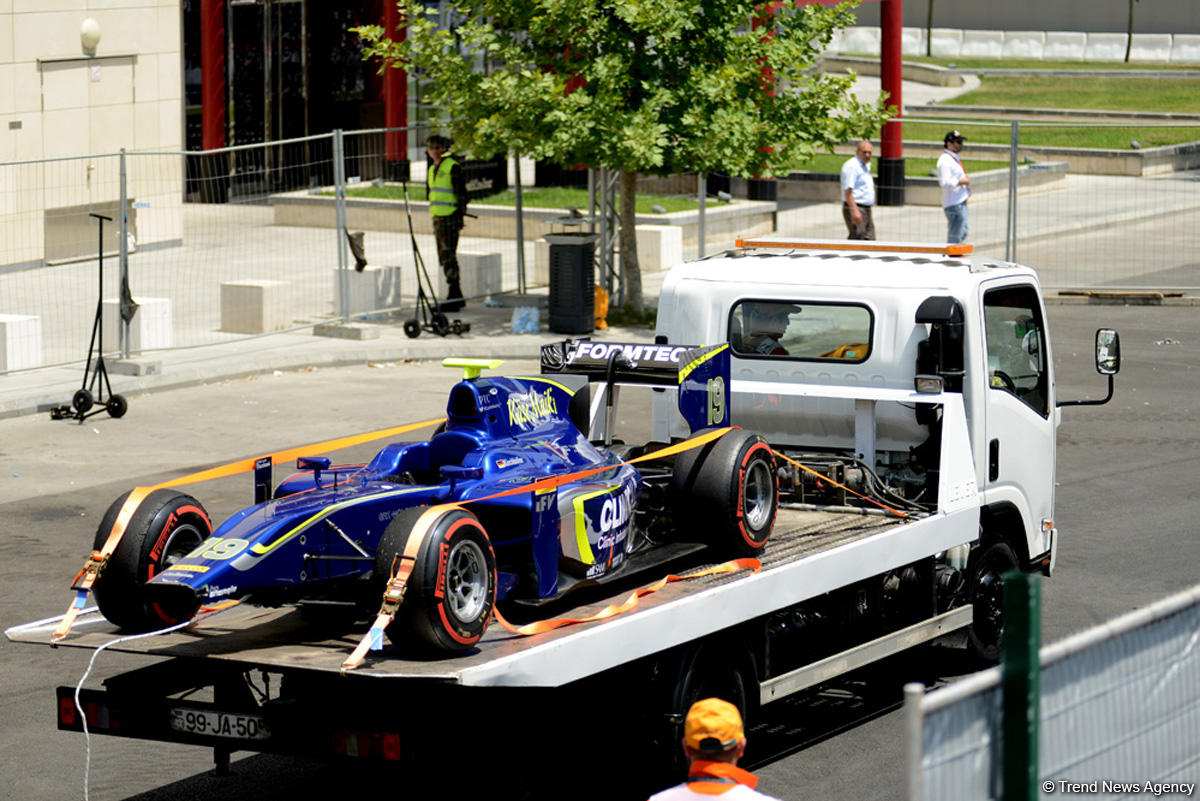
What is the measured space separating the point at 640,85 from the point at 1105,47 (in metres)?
43.3

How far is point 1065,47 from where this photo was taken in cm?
5912

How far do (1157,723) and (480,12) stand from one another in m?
16.2

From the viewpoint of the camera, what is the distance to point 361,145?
3384cm

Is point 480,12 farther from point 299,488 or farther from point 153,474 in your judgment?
point 299,488

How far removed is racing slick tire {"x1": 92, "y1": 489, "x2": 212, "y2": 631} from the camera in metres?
6.87

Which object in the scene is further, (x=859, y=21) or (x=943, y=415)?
(x=859, y=21)

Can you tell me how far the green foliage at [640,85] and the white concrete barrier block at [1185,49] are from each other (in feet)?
134

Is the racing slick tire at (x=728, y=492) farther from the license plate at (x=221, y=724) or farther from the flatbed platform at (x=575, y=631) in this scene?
the license plate at (x=221, y=724)

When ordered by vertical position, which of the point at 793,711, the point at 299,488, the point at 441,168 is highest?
the point at 441,168

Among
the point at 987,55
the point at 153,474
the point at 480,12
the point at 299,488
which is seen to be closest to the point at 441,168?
the point at 480,12

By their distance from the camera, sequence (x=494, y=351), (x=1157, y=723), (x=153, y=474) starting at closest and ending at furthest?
(x=1157, y=723) < (x=153, y=474) < (x=494, y=351)

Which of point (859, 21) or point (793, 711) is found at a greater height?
point (859, 21)

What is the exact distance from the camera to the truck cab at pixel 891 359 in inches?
351

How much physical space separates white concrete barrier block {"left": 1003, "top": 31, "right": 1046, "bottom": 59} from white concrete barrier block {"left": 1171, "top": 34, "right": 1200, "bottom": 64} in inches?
161
